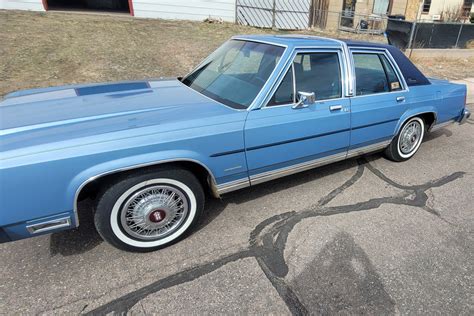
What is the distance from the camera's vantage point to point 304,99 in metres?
2.69

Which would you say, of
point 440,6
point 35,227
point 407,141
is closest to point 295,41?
point 407,141

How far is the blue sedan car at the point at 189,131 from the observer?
6.50 ft

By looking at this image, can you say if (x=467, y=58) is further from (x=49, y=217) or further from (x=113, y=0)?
(x=113, y=0)

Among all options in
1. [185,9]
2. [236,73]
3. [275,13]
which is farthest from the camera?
[275,13]

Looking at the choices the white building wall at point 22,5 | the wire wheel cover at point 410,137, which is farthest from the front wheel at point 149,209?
the white building wall at point 22,5

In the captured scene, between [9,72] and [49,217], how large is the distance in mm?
6211

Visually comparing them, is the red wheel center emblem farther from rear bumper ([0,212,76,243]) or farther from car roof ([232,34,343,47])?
car roof ([232,34,343,47])

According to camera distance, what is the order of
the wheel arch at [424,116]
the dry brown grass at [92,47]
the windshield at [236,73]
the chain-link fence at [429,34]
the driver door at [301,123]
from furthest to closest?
the chain-link fence at [429,34], the dry brown grass at [92,47], the wheel arch at [424,116], the windshield at [236,73], the driver door at [301,123]

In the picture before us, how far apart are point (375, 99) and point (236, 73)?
1.57 meters

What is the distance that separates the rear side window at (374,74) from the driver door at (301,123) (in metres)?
0.32

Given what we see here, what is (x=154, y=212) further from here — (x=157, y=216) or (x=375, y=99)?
(x=375, y=99)

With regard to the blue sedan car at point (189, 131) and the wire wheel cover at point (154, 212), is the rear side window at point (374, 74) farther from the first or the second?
the wire wheel cover at point (154, 212)

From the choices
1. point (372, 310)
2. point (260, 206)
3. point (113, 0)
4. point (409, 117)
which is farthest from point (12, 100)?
point (113, 0)

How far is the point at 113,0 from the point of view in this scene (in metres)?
15.6
